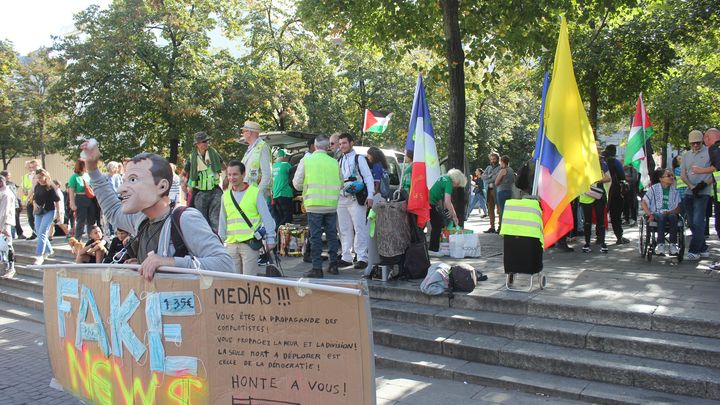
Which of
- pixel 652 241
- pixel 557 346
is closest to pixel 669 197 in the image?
pixel 652 241

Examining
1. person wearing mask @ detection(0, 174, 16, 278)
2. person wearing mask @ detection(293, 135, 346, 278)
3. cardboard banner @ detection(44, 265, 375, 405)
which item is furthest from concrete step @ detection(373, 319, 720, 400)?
person wearing mask @ detection(0, 174, 16, 278)

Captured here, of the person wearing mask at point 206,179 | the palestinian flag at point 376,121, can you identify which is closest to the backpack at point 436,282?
the person wearing mask at point 206,179

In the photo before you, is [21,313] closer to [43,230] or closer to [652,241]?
[43,230]

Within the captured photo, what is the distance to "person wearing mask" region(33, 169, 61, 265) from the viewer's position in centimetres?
1200

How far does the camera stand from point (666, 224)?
923 cm

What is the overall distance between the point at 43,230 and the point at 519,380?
10.3 meters

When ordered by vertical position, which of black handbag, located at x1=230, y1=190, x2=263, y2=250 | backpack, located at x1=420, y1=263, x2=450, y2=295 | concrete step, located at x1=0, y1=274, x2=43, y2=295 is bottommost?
concrete step, located at x1=0, y1=274, x2=43, y2=295

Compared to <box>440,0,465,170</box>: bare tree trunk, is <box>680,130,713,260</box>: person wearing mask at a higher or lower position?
lower

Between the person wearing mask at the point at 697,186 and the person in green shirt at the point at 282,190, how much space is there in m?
6.54

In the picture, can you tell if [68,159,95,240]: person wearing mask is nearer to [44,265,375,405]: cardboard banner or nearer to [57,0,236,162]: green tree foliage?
[57,0,236,162]: green tree foliage

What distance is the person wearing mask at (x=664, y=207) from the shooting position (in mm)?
9125

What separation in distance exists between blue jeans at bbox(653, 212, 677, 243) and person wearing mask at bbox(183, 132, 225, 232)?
6669mm

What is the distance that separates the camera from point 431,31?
13.1 metres

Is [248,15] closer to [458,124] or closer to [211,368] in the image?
[458,124]
